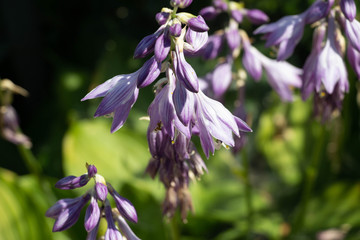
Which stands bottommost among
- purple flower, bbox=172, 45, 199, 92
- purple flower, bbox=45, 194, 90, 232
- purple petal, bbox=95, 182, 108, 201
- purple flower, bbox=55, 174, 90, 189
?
purple flower, bbox=45, 194, 90, 232

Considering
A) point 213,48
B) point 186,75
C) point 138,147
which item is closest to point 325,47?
point 213,48

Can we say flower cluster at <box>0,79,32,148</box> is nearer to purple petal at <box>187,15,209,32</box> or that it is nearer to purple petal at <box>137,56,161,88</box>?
purple petal at <box>137,56,161,88</box>

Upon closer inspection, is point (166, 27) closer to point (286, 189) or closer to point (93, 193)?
point (93, 193)

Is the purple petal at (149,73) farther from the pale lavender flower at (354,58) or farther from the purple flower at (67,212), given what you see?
the pale lavender flower at (354,58)

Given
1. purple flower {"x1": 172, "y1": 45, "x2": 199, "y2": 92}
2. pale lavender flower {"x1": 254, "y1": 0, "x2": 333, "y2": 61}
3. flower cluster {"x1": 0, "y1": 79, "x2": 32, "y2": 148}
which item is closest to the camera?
purple flower {"x1": 172, "y1": 45, "x2": 199, "y2": 92}

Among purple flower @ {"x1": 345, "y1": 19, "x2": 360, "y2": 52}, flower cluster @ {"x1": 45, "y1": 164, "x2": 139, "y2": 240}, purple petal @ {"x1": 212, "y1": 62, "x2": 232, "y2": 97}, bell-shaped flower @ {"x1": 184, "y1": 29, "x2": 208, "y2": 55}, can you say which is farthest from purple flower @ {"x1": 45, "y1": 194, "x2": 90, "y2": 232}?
purple flower @ {"x1": 345, "y1": 19, "x2": 360, "y2": 52}

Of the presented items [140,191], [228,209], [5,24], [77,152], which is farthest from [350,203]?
[5,24]

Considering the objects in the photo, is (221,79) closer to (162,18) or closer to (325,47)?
(325,47)
